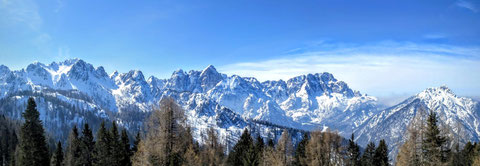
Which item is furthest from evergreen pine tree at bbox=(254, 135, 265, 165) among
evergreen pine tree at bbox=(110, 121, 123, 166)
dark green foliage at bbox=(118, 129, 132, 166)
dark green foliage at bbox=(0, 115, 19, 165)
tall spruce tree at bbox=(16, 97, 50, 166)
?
dark green foliage at bbox=(0, 115, 19, 165)

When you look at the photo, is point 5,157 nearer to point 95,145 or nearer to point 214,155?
point 95,145

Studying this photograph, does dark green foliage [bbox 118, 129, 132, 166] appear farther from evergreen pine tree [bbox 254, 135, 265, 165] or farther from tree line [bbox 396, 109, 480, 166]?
tree line [bbox 396, 109, 480, 166]

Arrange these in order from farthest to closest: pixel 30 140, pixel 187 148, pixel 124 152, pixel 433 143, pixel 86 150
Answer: pixel 86 150, pixel 124 152, pixel 30 140, pixel 187 148, pixel 433 143

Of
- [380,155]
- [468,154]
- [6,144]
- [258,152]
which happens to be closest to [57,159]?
[6,144]

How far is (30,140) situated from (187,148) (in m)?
29.7

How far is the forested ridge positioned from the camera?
1439 inches

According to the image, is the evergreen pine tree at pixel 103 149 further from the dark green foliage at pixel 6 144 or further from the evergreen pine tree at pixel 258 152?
the dark green foliage at pixel 6 144

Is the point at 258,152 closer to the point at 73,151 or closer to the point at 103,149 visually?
the point at 103,149

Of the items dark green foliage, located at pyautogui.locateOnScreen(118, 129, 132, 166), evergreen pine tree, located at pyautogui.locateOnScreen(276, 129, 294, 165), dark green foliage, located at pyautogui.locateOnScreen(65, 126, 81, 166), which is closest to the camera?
dark green foliage, located at pyautogui.locateOnScreen(118, 129, 132, 166)

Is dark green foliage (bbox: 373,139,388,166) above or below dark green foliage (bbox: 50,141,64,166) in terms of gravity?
below

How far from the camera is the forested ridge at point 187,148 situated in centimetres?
3656

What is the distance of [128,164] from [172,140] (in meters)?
30.1

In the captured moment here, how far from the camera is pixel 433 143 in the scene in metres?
44.0

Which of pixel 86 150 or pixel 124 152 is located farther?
pixel 86 150
